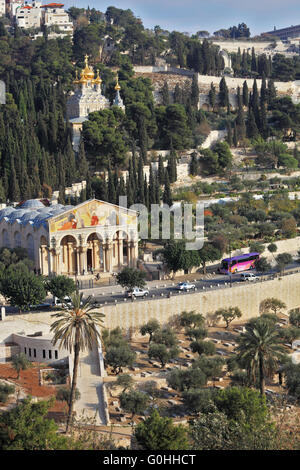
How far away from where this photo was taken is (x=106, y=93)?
84.1 meters

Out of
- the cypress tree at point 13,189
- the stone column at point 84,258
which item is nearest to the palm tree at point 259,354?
the stone column at point 84,258

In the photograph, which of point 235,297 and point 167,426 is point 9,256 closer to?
point 235,297

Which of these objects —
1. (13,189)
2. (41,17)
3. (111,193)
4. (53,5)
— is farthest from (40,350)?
A: (53,5)

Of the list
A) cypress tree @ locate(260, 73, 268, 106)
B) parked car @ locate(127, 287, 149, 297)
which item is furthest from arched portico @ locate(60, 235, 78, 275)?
cypress tree @ locate(260, 73, 268, 106)

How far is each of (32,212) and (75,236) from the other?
3449mm

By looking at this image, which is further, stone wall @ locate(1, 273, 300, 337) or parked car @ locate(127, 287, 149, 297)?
parked car @ locate(127, 287, 149, 297)

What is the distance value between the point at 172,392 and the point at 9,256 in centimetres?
1621

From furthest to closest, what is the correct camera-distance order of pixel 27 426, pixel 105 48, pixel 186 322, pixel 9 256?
pixel 105 48 < pixel 9 256 < pixel 186 322 < pixel 27 426

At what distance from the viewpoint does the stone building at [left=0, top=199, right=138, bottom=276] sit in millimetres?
49875

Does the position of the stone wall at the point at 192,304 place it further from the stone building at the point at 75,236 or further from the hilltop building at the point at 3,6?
the hilltop building at the point at 3,6

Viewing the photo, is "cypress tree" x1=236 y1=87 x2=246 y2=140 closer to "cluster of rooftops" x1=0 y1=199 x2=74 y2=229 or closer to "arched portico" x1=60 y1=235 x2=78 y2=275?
"cluster of rooftops" x1=0 y1=199 x2=74 y2=229

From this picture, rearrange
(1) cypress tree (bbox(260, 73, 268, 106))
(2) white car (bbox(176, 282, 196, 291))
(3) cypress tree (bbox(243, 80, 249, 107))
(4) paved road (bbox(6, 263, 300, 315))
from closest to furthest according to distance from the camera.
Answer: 1. (4) paved road (bbox(6, 263, 300, 315))
2. (2) white car (bbox(176, 282, 196, 291))
3. (1) cypress tree (bbox(260, 73, 268, 106))
4. (3) cypress tree (bbox(243, 80, 249, 107))

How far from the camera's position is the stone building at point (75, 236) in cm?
4988
